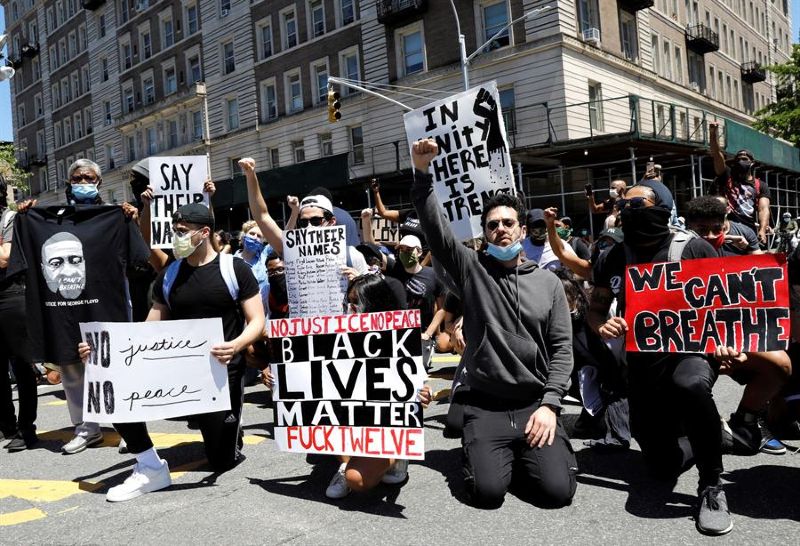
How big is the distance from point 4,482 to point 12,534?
4.24 feet

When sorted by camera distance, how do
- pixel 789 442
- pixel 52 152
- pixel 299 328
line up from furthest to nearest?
pixel 52 152 → pixel 789 442 → pixel 299 328

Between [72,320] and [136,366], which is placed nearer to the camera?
[136,366]

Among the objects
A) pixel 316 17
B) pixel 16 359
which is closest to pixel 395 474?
pixel 16 359

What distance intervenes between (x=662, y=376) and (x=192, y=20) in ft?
144

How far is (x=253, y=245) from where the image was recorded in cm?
801

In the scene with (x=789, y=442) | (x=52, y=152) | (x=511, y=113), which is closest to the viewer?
(x=789, y=442)

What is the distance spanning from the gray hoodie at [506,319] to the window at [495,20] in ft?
84.1

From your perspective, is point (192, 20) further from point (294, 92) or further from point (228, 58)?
point (294, 92)

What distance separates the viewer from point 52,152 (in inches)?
2323

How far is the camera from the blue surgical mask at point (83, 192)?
5773 mm

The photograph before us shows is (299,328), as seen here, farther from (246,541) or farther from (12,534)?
(12,534)

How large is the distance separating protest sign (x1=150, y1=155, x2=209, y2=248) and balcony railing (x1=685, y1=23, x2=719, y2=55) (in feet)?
122

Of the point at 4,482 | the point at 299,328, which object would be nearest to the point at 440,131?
the point at 299,328

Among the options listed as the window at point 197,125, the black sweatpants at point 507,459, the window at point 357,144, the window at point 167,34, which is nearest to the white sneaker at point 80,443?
the black sweatpants at point 507,459
